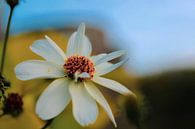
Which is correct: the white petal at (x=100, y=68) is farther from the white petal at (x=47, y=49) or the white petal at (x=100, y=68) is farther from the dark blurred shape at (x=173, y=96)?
the dark blurred shape at (x=173, y=96)

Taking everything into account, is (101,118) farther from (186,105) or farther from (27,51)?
(186,105)

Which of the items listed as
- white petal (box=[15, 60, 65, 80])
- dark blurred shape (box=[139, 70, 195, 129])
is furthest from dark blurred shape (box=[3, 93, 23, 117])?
dark blurred shape (box=[139, 70, 195, 129])

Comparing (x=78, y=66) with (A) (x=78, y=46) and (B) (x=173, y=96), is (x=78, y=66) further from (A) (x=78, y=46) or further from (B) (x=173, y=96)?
(B) (x=173, y=96)

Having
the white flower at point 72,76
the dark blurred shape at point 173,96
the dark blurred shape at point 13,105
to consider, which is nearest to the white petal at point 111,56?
the white flower at point 72,76

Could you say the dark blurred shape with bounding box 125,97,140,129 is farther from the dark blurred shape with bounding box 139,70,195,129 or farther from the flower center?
the dark blurred shape with bounding box 139,70,195,129

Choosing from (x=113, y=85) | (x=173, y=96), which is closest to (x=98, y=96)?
(x=113, y=85)

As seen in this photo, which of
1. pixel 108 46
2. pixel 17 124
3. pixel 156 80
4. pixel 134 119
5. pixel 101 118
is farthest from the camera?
pixel 156 80

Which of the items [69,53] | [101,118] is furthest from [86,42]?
[101,118]
